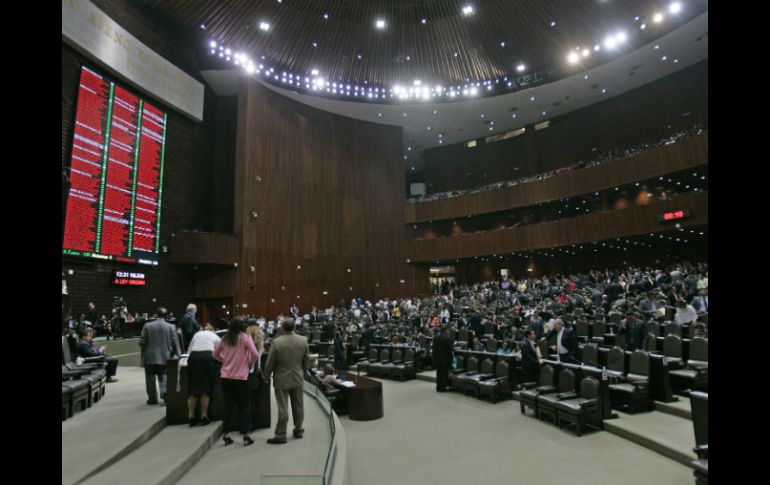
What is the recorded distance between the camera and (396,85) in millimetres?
24062

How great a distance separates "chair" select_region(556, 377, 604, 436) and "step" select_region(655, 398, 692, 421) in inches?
41.7

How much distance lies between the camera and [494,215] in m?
27.3

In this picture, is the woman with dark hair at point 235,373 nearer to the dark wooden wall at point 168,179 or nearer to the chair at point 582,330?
the chair at point 582,330

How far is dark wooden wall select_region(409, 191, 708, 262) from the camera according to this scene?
1861 cm

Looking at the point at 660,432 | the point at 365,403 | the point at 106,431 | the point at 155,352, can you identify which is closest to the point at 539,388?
the point at 660,432

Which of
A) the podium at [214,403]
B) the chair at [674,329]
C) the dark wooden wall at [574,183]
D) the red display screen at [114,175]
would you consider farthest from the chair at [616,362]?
the dark wooden wall at [574,183]

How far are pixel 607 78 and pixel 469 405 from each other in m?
20.5

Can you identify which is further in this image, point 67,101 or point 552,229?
point 552,229

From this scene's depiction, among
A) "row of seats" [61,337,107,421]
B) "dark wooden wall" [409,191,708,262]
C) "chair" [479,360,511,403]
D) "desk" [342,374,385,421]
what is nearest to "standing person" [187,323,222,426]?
"row of seats" [61,337,107,421]

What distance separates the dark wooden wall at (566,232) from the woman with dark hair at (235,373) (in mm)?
18766
